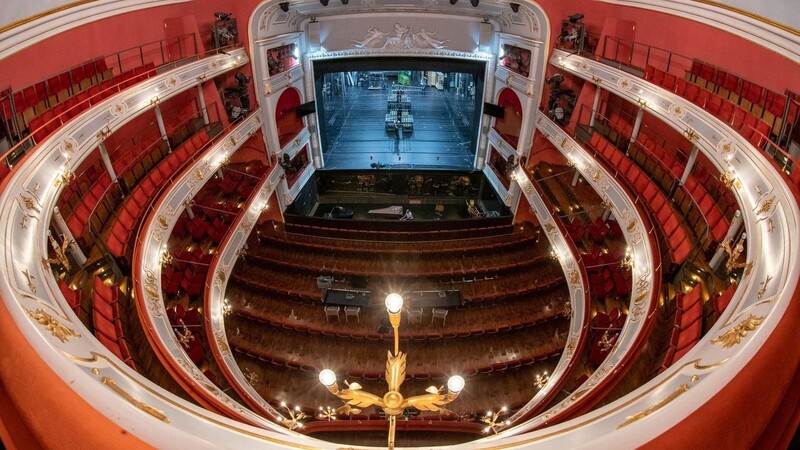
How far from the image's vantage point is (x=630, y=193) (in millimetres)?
6605

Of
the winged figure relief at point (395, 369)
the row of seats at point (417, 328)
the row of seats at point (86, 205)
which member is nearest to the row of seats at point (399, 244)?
the row of seats at point (417, 328)

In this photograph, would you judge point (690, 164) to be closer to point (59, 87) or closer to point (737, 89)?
point (737, 89)

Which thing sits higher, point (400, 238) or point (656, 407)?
point (656, 407)

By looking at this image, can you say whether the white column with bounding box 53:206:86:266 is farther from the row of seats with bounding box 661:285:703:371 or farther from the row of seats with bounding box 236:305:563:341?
the row of seats with bounding box 661:285:703:371

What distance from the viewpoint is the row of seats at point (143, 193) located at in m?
5.71

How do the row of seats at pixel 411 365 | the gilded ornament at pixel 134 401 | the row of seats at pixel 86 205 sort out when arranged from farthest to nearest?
1. the row of seats at pixel 411 365
2. the row of seats at pixel 86 205
3. the gilded ornament at pixel 134 401

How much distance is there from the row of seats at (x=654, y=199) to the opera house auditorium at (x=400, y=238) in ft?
0.18

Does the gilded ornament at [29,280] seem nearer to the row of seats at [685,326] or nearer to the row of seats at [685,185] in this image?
the row of seats at [685,326]

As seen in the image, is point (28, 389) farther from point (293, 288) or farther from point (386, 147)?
point (386, 147)

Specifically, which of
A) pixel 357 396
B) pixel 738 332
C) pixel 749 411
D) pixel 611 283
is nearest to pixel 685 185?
pixel 611 283

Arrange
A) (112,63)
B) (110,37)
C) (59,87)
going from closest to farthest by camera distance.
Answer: (59,87) < (110,37) < (112,63)

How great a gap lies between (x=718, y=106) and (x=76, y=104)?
9.54m

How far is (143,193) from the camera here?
6844mm

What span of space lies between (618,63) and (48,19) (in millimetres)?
9782
